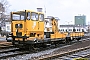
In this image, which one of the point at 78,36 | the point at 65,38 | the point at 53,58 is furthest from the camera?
the point at 78,36

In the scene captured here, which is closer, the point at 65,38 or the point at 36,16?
the point at 36,16

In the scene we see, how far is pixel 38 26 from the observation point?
63.1 feet

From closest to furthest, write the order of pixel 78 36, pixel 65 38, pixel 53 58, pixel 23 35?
1. pixel 53 58
2. pixel 23 35
3. pixel 65 38
4. pixel 78 36

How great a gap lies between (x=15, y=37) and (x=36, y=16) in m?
2.47

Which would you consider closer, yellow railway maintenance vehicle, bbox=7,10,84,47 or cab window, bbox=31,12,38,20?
yellow railway maintenance vehicle, bbox=7,10,84,47

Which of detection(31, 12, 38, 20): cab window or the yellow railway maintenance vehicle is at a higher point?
detection(31, 12, 38, 20): cab window

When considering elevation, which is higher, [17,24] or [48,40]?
[17,24]

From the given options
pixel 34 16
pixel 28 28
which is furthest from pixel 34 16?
pixel 28 28

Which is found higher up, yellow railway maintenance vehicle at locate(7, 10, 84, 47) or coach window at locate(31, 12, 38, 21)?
coach window at locate(31, 12, 38, 21)

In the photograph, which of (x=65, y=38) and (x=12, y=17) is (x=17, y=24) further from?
(x=65, y=38)

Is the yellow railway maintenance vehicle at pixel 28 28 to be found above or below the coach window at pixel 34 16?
below

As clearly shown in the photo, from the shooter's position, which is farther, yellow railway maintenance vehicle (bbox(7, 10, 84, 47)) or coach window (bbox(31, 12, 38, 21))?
coach window (bbox(31, 12, 38, 21))

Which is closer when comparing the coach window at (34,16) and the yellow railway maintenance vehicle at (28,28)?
the yellow railway maintenance vehicle at (28,28)

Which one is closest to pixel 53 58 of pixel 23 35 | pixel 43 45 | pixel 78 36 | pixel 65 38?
pixel 23 35
